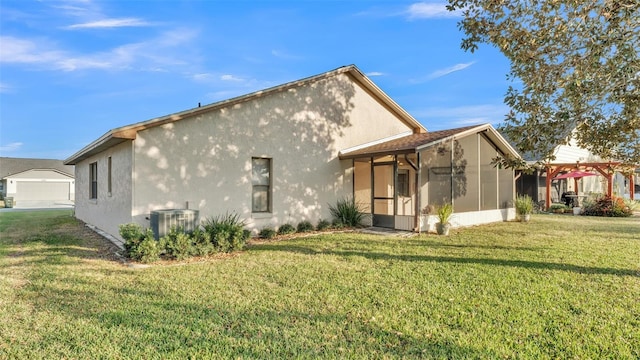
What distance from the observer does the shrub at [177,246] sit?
7566mm

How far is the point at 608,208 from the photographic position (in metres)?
17.3

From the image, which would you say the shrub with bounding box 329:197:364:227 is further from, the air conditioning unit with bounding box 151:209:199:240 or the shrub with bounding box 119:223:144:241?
the shrub with bounding box 119:223:144:241

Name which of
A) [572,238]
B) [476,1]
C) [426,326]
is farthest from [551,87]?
[426,326]

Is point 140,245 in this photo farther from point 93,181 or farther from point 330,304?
point 93,181

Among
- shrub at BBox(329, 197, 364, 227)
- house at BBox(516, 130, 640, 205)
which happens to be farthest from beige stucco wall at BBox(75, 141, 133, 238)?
house at BBox(516, 130, 640, 205)

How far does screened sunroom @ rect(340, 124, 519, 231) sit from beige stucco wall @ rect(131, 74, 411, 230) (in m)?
1.05

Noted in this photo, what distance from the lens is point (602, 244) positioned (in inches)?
366

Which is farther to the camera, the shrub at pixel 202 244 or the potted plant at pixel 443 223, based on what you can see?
the potted plant at pixel 443 223

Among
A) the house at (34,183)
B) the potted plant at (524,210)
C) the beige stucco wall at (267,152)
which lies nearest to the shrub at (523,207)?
the potted plant at (524,210)

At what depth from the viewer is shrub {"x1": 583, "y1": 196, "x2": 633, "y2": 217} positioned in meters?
16.9

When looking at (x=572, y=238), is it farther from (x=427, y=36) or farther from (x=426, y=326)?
(x=426, y=326)

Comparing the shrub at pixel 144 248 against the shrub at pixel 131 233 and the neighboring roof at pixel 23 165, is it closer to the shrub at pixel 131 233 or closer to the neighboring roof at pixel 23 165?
the shrub at pixel 131 233

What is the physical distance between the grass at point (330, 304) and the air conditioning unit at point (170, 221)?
46.2 inches

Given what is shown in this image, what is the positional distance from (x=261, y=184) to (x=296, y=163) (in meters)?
1.45
